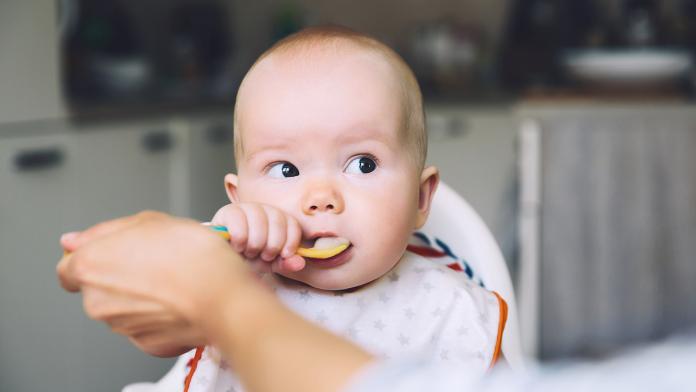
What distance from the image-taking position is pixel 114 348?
6.64ft

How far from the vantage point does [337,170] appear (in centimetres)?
79

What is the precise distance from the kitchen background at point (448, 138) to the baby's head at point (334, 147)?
1087mm

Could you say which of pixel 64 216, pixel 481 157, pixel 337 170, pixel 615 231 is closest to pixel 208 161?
pixel 64 216

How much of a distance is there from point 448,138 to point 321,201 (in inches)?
87.3

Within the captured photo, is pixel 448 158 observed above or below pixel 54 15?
below

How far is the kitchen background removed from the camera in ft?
5.92

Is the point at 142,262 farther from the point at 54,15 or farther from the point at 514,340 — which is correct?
the point at 54,15

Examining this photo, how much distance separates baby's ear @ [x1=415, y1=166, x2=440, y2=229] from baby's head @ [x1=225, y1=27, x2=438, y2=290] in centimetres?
6

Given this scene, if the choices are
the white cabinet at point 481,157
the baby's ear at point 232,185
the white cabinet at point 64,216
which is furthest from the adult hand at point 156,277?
the white cabinet at point 481,157

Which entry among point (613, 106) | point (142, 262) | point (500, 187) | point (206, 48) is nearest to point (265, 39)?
point (206, 48)

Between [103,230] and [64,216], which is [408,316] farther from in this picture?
[64,216]

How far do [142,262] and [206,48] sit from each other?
8.42 feet

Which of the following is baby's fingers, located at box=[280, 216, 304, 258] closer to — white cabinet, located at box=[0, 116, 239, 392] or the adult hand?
the adult hand

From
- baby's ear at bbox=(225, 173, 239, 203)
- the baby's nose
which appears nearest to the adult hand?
the baby's nose
